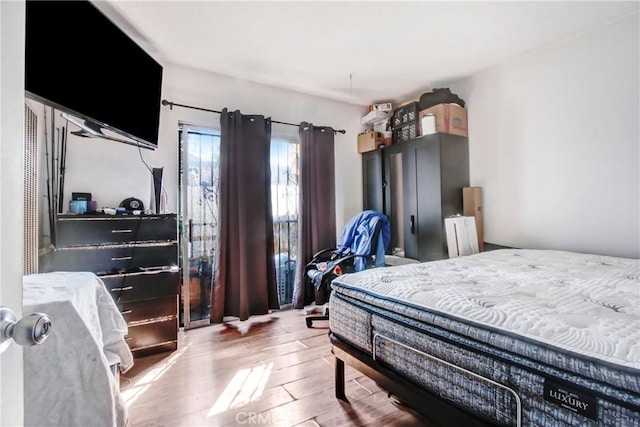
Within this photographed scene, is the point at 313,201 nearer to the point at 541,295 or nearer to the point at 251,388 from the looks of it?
the point at 251,388

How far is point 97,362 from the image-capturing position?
3.23 feet

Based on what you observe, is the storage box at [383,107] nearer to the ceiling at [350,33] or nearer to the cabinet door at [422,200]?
the ceiling at [350,33]

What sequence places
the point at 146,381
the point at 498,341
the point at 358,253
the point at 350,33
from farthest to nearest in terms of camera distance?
the point at 358,253
the point at 350,33
the point at 146,381
the point at 498,341

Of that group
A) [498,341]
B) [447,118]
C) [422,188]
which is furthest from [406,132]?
[498,341]

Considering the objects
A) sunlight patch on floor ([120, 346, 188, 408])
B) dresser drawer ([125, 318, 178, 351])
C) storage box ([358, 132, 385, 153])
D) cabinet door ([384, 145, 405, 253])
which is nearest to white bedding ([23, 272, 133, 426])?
sunlight patch on floor ([120, 346, 188, 408])

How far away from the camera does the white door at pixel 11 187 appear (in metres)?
0.52

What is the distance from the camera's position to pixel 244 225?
9.93ft

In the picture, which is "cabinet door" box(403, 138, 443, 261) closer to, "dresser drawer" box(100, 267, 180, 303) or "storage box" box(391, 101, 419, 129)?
"storage box" box(391, 101, 419, 129)

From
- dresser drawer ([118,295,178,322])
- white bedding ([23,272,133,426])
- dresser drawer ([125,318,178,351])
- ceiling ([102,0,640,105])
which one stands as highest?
ceiling ([102,0,640,105])

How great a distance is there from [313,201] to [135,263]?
6.44 feet

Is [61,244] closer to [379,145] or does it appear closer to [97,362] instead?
[97,362]

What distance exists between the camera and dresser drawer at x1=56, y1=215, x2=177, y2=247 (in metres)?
2.04

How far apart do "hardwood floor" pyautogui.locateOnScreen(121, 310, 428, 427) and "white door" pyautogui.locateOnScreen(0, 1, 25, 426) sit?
4.12 ft

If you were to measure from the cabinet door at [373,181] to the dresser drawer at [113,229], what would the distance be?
8.25ft
